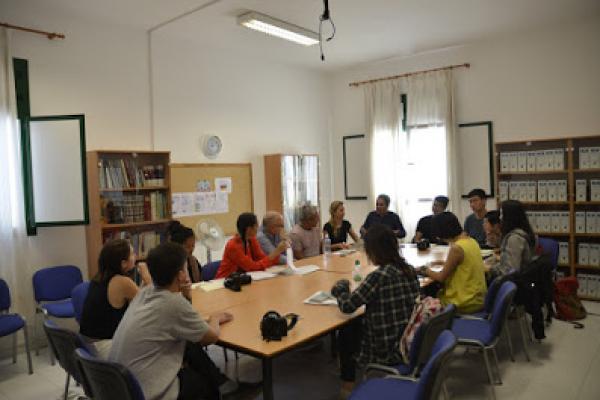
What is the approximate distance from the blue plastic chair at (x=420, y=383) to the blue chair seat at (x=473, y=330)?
789mm

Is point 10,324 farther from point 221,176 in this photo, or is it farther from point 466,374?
point 466,374

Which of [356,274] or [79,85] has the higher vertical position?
[79,85]

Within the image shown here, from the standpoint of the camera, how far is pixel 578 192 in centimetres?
550

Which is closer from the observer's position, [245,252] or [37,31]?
[245,252]

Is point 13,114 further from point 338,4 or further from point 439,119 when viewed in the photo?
point 439,119

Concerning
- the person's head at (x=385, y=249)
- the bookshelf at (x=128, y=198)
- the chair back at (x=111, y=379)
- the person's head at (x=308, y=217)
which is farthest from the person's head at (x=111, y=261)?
the person's head at (x=308, y=217)

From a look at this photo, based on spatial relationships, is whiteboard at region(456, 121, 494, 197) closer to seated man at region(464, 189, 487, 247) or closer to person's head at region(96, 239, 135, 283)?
seated man at region(464, 189, 487, 247)

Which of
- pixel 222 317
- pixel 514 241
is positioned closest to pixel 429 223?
pixel 514 241

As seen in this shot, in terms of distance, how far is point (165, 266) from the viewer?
2195mm

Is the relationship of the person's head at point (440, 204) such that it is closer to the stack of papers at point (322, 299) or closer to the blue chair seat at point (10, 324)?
the stack of papers at point (322, 299)

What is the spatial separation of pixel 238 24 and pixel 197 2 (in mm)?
494

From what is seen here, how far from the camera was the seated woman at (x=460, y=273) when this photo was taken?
336 cm

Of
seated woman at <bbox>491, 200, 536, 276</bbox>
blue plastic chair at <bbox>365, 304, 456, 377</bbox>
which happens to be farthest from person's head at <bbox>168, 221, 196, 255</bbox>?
seated woman at <bbox>491, 200, 536, 276</bbox>

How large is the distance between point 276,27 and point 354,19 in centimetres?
90
